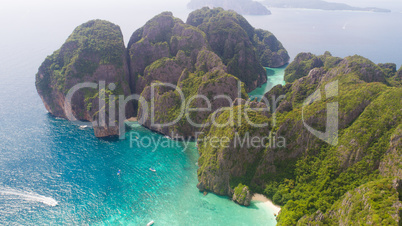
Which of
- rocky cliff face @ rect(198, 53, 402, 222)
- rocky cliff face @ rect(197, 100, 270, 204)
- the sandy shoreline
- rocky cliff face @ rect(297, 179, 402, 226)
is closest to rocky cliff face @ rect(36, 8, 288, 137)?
rocky cliff face @ rect(197, 100, 270, 204)

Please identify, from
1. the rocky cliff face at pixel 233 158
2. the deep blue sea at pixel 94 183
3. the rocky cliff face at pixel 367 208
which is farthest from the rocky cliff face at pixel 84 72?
the rocky cliff face at pixel 367 208

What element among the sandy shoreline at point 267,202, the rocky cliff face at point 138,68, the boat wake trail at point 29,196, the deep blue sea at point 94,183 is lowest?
the boat wake trail at point 29,196

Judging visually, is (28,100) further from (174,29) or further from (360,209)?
(360,209)

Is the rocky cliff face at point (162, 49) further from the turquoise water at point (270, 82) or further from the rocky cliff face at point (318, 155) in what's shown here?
the rocky cliff face at point (318, 155)

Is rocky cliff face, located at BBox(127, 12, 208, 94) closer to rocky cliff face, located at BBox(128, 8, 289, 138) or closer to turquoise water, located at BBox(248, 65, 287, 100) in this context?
rocky cliff face, located at BBox(128, 8, 289, 138)

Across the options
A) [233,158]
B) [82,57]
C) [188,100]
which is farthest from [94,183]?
[82,57]

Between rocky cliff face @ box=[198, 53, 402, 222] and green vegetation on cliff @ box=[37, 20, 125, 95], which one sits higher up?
green vegetation on cliff @ box=[37, 20, 125, 95]
